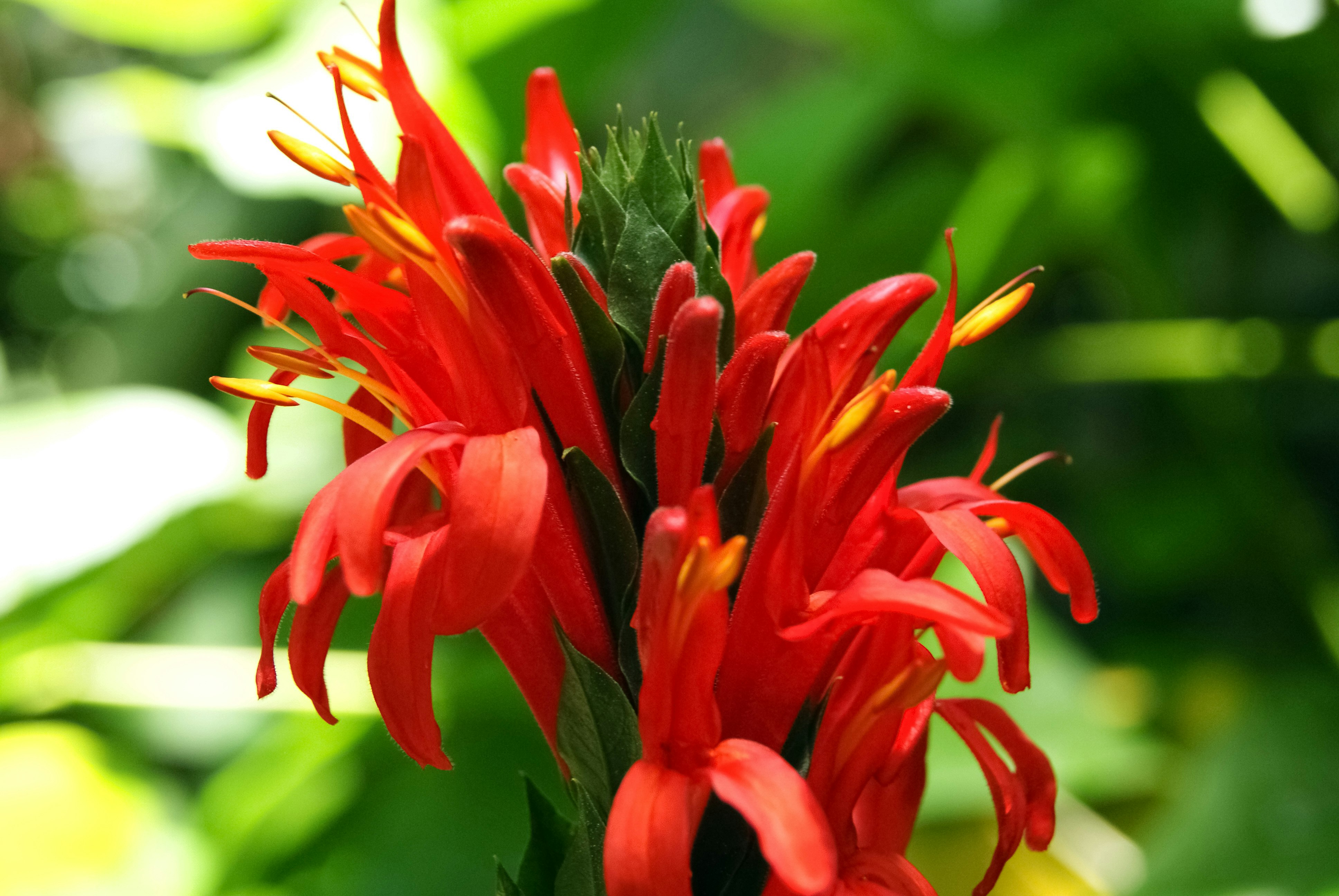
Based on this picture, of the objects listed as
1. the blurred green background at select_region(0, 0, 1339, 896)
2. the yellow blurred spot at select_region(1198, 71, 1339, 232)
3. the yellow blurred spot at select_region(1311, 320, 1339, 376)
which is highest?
the yellow blurred spot at select_region(1198, 71, 1339, 232)

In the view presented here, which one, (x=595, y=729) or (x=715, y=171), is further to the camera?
(x=715, y=171)

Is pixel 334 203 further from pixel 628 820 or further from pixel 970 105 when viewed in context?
pixel 628 820

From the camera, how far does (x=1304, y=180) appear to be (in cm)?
133

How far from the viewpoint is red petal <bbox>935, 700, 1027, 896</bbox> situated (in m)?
0.43

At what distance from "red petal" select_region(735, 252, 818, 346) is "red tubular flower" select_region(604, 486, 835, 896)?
102 mm

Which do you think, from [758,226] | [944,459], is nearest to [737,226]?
[758,226]

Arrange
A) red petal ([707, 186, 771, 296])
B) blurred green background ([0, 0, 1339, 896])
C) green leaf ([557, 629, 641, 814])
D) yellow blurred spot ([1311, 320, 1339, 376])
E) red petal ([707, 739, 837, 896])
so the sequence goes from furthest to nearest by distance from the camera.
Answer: yellow blurred spot ([1311, 320, 1339, 376]) < blurred green background ([0, 0, 1339, 896]) < red petal ([707, 186, 771, 296]) < green leaf ([557, 629, 641, 814]) < red petal ([707, 739, 837, 896])

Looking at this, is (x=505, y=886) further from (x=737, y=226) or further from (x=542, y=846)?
(x=737, y=226)

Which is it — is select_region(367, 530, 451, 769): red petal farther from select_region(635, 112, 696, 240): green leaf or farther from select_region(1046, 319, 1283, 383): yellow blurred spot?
select_region(1046, 319, 1283, 383): yellow blurred spot

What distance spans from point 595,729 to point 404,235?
197mm

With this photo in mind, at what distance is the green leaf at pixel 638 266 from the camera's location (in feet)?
1.43

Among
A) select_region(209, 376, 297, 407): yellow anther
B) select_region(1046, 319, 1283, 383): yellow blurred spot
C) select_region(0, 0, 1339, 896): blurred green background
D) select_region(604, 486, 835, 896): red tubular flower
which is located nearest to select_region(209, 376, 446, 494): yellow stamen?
select_region(209, 376, 297, 407): yellow anther

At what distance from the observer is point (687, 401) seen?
1.25ft

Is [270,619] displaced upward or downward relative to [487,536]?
downward
